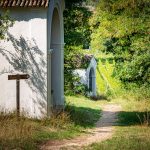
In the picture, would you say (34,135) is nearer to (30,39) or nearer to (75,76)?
(30,39)

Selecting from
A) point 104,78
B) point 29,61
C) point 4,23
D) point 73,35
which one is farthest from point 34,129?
point 104,78

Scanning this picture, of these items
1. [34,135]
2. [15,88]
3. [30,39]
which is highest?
[30,39]

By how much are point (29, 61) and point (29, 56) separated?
19 cm

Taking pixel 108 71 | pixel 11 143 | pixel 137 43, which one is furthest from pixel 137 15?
pixel 108 71

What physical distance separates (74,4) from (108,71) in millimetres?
21138

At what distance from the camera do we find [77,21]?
32469 millimetres

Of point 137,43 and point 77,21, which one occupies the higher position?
point 77,21

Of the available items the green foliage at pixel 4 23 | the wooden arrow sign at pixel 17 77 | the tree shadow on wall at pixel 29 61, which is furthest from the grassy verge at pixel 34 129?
the green foliage at pixel 4 23

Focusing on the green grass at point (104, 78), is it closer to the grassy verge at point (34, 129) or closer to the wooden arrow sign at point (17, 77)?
the grassy verge at point (34, 129)

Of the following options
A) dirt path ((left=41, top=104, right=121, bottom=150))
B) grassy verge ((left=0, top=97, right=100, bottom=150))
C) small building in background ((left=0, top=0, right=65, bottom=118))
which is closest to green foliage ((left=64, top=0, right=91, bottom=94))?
dirt path ((left=41, top=104, right=121, bottom=150))

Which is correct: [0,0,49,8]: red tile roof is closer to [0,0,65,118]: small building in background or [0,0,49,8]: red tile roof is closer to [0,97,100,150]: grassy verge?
[0,0,65,118]: small building in background

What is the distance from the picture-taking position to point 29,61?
60.7 ft

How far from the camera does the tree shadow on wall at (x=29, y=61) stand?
18.4 m

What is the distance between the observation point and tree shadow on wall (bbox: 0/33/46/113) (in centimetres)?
1844
